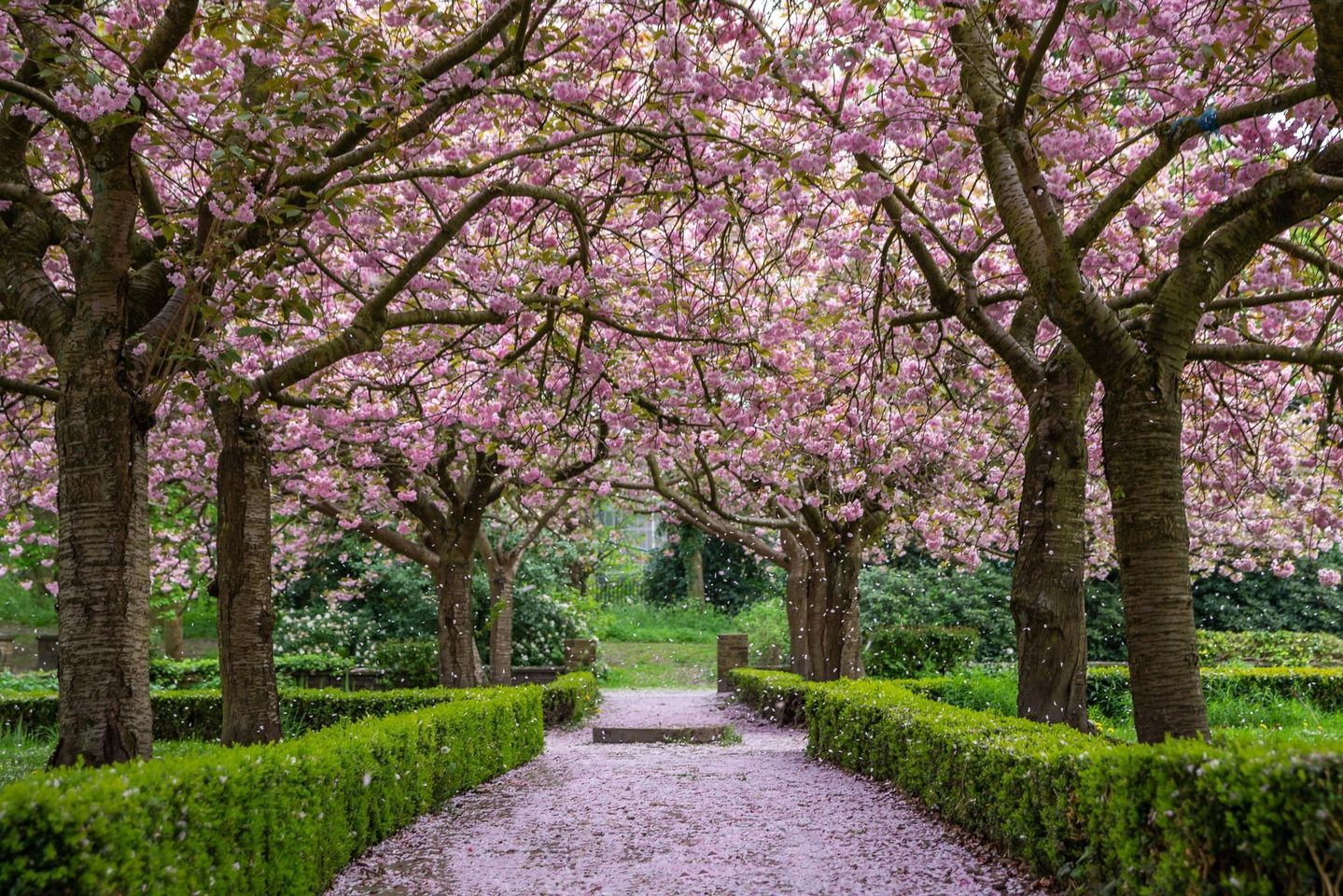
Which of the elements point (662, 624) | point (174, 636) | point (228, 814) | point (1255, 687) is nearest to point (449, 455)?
point (228, 814)

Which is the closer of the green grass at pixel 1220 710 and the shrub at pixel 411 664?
the green grass at pixel 1220 710

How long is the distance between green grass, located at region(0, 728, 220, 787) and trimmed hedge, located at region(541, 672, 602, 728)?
15.5 feet

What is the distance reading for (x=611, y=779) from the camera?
31.5ft

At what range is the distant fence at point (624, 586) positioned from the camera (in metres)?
31.7

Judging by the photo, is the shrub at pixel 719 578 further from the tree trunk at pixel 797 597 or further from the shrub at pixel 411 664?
the shrub at pixel 411 664

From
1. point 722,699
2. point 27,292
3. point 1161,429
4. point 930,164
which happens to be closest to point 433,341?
point 27,292

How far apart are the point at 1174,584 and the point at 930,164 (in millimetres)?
2956

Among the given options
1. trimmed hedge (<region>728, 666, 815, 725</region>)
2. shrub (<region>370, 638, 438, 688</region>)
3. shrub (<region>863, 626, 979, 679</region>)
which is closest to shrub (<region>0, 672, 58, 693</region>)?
shrub (<region>370, 638, 438, 688</region>)

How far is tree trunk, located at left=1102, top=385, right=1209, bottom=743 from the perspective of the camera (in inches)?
210

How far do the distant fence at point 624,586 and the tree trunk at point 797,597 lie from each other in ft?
47.8

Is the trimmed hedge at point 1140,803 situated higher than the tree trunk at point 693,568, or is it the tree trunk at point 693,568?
the tree trunk at point 693,568

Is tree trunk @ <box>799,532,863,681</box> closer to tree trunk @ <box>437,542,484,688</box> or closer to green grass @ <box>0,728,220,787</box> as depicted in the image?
tree trunk @ <box>437,542,484,688</box>

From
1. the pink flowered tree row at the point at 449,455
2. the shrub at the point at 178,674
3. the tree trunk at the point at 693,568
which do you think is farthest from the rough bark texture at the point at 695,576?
the shrub at the point at 178,674

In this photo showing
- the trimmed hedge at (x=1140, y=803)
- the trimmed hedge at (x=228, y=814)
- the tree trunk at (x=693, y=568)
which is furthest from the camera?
the tree trunk at (x=693, y=568)
